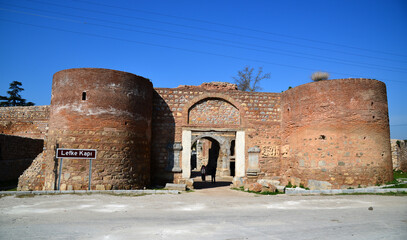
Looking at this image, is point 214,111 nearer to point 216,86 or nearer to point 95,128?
point 216,86

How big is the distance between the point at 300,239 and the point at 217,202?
Answer: 4.59 m

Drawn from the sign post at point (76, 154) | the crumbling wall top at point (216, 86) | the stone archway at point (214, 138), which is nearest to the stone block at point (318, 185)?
the stone archway at point (214, 138)

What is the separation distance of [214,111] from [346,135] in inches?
252

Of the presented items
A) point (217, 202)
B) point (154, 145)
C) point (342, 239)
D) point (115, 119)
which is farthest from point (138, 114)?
point (342, 239)

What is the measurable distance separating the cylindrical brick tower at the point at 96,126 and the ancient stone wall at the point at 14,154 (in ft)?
17.5

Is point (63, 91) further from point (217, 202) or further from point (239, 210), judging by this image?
point (239, 210)

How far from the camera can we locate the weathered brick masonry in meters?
11.7

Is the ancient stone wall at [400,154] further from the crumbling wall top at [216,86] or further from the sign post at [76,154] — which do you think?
the sign post at [76,154]

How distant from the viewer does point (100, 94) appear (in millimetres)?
11812

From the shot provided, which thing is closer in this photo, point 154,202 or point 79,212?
point 79,212

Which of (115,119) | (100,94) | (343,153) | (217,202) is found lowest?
(217,202)

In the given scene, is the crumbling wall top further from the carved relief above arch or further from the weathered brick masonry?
the carved relief above arch

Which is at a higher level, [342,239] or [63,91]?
[63,91]

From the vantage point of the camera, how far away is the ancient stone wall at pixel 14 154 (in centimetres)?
1533
